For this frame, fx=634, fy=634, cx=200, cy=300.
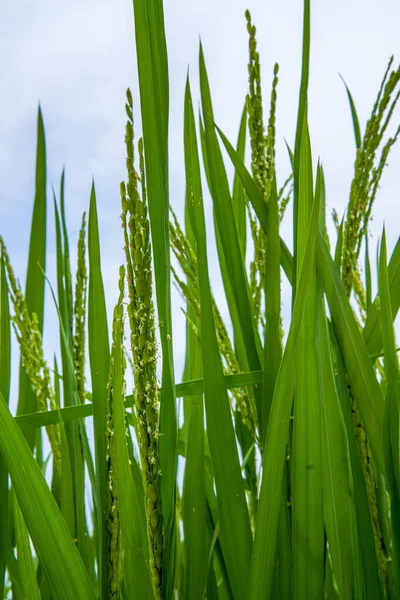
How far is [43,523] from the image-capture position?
1.62ft

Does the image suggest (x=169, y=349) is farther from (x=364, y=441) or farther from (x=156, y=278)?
(x=364, y=441)

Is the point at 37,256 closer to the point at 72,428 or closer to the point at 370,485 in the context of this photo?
the point at 72,428

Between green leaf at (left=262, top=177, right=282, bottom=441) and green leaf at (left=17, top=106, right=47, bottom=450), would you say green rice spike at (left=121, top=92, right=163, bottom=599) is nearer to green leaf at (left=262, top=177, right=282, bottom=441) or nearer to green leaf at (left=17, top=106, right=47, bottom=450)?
green leaf at (left=262, top=177, right=282, bottom=441)

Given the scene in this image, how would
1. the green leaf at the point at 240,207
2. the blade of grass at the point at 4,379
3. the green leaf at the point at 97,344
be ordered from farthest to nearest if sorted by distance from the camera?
the green leaf at the point at 240,207 < the blade of grass at the point at 4,379 < the green leaf at the point at 97,344

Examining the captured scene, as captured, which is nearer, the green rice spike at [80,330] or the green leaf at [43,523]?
the green leaf at [43,523]

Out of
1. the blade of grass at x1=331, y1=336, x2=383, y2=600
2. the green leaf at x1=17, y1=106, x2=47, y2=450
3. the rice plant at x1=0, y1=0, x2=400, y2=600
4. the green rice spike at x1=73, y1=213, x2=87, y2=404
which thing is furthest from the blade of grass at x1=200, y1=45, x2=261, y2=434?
the green leaf at x1=17, y1=106, x2=47, y2=450

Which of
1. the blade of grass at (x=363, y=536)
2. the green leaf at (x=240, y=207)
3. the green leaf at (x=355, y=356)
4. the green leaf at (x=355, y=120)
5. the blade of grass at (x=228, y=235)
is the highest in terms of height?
the green leaf at (x=355, y=120)

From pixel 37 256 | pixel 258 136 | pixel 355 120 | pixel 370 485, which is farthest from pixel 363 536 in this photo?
pixel 37 256

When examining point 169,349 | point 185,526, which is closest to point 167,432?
point 169,349

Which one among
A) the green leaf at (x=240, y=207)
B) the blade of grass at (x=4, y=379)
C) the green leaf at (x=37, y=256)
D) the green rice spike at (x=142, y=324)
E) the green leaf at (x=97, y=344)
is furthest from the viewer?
the green leaf at (x=37, y=256)

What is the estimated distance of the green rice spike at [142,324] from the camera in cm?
41

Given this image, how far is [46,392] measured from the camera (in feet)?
2.56

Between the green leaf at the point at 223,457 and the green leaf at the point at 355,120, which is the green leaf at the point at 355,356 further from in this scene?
the green leaf at the point at 355,120

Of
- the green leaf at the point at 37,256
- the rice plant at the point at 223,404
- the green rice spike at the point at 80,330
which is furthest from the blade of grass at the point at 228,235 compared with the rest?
the green leaf at the point at 37,256
